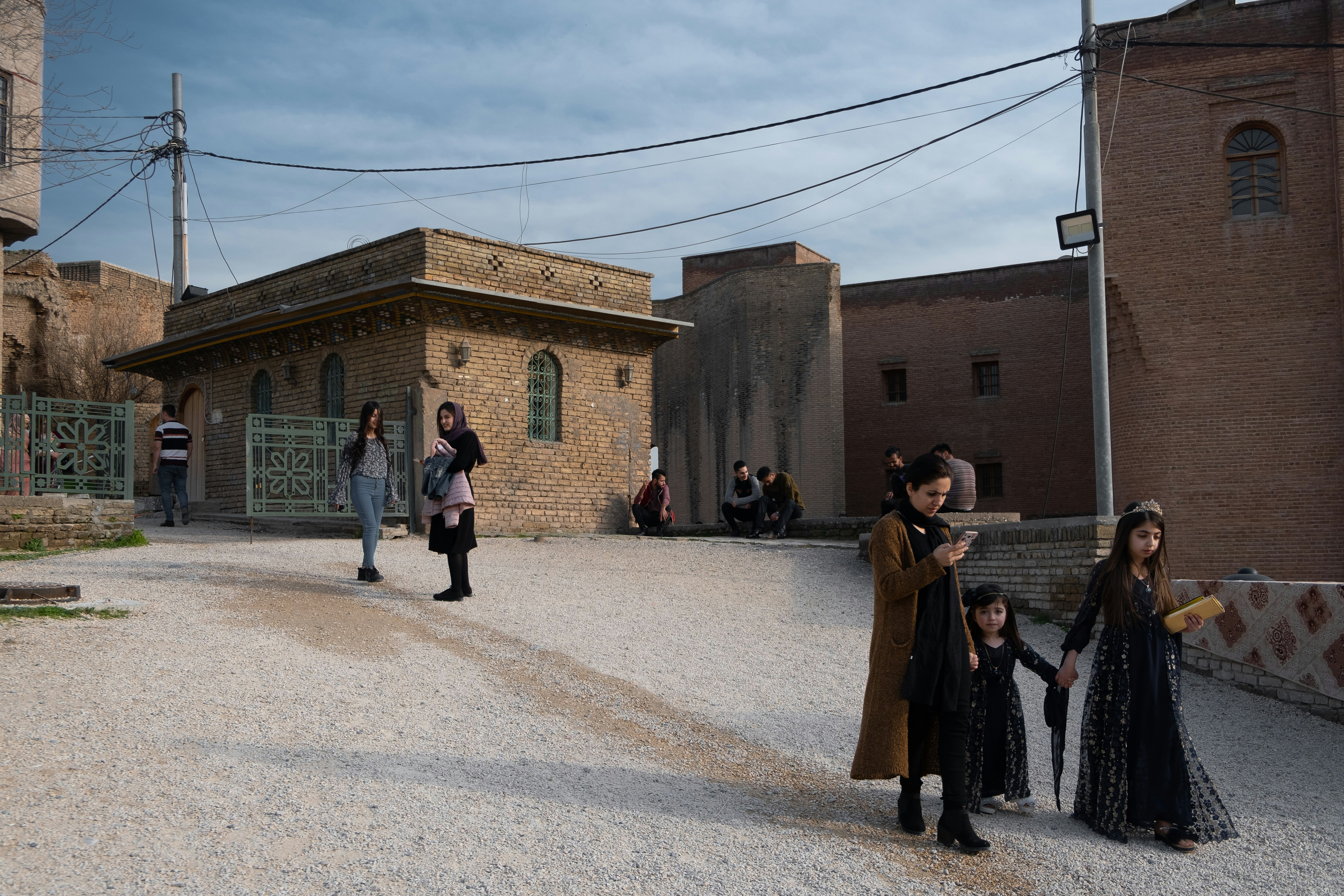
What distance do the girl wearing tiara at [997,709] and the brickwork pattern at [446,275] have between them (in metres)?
12.3

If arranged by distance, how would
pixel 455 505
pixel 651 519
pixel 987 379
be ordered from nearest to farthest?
pixel 455 505 → pixel 651 519 → pixel 987 379

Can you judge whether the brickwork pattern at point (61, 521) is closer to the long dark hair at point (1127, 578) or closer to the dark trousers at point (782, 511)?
the dark trousers at point (782, 511)

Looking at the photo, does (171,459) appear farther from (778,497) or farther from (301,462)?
(778,497)

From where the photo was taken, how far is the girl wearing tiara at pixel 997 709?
5.04 metres

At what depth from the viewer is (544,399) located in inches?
690

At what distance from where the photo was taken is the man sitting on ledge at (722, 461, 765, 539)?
16.8 m

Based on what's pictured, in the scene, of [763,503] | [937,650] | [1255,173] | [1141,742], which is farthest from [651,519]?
[937,650]

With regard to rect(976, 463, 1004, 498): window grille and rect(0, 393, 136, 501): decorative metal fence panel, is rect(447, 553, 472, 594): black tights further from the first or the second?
rect(976, 463, 1004, 498): window grille

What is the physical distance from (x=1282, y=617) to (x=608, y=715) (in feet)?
15.8

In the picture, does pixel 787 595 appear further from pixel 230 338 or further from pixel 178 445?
pixel 230 338

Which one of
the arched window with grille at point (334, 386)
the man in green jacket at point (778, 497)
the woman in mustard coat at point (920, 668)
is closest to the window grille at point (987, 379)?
the man in green jacket at point (778, 497)

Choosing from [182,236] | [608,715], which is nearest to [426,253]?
[182,236]

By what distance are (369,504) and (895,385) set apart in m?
22.6

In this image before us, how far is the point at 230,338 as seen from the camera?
731 inches
